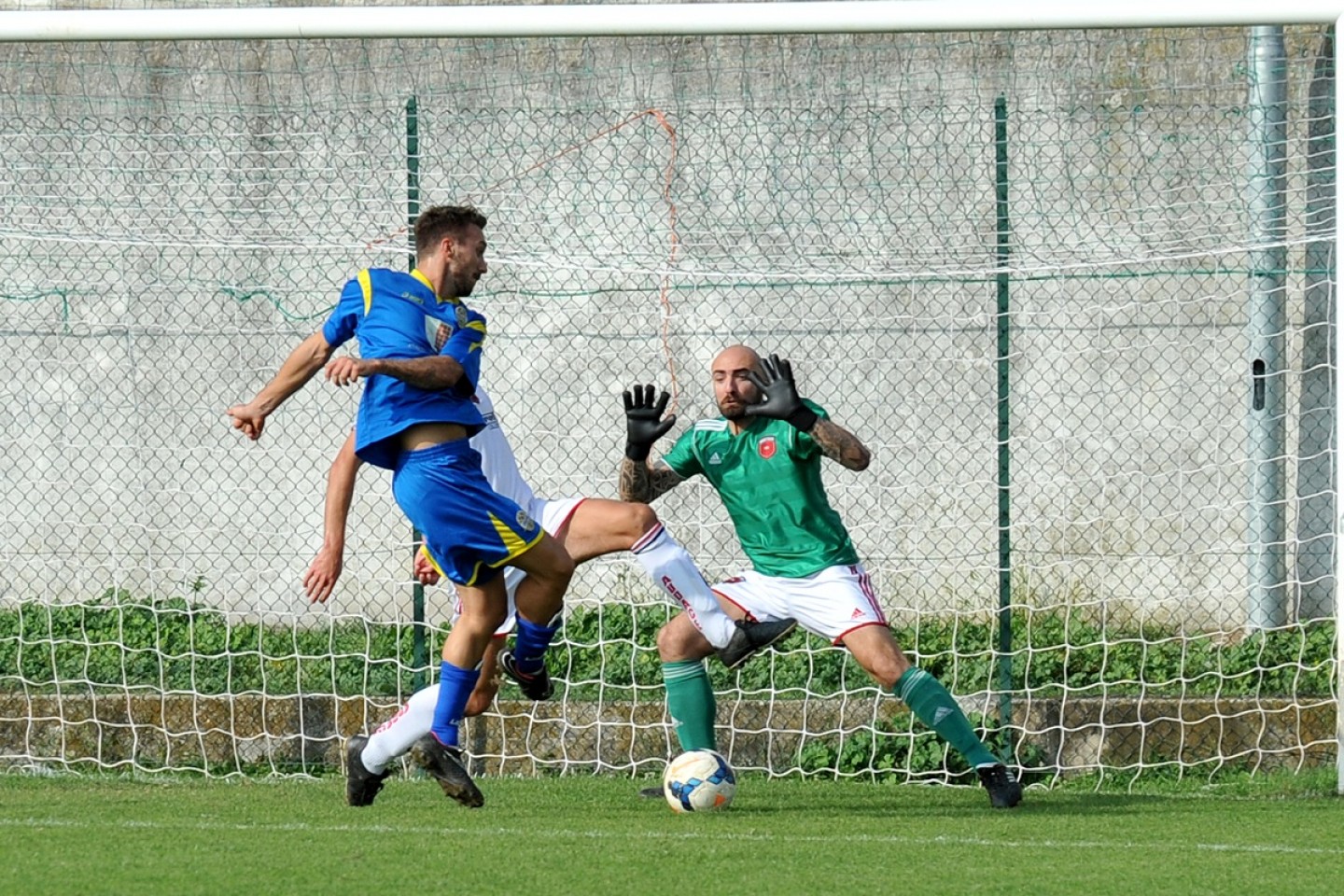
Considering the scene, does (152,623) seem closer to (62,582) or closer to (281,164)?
(62,582)

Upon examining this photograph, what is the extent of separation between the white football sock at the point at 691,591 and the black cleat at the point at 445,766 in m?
1.01

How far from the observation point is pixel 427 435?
19.5 feet

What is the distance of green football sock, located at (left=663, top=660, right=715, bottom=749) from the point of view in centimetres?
668

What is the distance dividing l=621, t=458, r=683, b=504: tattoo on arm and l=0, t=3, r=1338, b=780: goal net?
138 cm

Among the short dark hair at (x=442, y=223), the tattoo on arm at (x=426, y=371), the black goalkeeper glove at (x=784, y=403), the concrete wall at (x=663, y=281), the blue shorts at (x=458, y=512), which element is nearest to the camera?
the tattoo on arm at (x=426, y=371)

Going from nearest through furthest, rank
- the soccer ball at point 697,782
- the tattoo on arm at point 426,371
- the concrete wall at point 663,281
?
the tattoo on arm at point 426,371, the soccer ball at point 697,782, the concrete wall at point 663,281

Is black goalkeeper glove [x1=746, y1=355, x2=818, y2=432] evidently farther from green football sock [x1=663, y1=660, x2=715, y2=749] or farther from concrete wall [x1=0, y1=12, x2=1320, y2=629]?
concrete wall [x1=0, y1=12, x2=1320, y2=629]

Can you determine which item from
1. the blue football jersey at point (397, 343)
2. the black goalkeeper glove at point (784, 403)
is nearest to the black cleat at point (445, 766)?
the blue football jersey at point (397, 343)

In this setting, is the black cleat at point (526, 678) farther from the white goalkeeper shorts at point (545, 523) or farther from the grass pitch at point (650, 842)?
the grass pitch at point (650, 842)

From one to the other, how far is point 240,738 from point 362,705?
560 mm

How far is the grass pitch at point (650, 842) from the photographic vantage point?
15.9ft

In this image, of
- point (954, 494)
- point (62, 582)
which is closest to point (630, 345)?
point (954, 494)

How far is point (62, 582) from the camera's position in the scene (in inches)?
359

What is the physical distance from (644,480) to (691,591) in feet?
1.90
